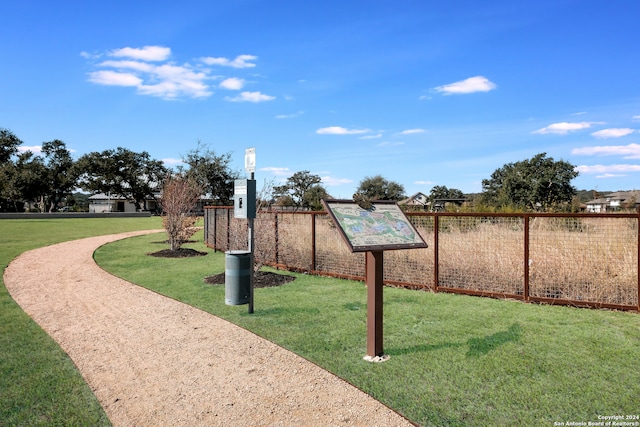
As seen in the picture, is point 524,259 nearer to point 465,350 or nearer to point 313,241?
point 465,350

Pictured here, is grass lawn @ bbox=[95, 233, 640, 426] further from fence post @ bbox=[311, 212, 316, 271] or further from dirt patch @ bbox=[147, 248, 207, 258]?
dirt patch @ bbox=[147, 248, 207, 258]

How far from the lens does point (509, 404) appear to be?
11.8 feet

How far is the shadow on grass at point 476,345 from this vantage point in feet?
15.8

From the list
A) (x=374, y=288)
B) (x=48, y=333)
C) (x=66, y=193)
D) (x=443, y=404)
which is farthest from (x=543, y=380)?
(x=66, y=193)

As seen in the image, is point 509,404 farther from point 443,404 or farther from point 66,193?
point 66,193

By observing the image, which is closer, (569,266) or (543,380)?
(543,380)

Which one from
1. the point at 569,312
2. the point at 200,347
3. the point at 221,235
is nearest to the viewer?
the point at 200,347

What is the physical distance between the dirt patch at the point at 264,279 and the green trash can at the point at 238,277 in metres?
2.00

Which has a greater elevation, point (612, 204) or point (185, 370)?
point (612, 204)

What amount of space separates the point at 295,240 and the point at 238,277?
4.14 m

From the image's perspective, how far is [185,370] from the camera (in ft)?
14.7

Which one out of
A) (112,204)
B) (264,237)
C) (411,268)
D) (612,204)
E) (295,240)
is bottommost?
(411,268)

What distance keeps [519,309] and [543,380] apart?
2.89 meters

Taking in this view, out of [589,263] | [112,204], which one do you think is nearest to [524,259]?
[589,263]
